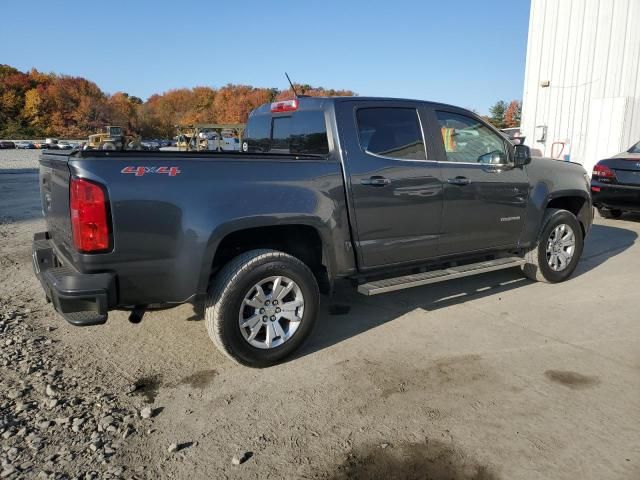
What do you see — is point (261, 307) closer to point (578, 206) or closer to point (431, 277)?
point (431, 277)

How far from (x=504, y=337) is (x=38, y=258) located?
3.75 meters

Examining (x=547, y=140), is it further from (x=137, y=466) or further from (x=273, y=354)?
(x=137, y=466)

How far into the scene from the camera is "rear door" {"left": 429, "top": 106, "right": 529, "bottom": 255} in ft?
14.6

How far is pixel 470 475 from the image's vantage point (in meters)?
2.47

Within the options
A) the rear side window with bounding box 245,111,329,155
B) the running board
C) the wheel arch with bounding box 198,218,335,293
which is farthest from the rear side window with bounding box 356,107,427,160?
the running board

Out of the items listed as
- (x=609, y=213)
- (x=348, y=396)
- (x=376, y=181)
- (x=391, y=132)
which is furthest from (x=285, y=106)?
(x=609, y=213)

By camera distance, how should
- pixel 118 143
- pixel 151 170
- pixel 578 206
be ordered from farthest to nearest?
pixel 578 206, pixel 118 143, pixel 151 170

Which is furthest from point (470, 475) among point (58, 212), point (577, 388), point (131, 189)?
point (58, 212)

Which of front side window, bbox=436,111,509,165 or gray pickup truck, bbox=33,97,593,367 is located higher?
front side window, bbox=436,111,509,165

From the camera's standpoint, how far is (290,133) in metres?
4.43

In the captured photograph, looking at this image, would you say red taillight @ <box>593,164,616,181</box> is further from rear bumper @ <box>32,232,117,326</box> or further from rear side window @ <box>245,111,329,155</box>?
rear bumper @ <box>32,232,117,326</box>

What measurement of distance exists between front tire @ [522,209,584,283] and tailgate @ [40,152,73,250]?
14.7 feet

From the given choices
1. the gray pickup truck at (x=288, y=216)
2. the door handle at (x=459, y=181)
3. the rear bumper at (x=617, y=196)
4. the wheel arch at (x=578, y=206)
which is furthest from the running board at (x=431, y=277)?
the rear bumper at (x=617, y=196)

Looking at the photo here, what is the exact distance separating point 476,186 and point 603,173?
6013mm
